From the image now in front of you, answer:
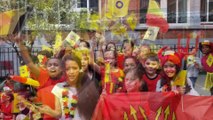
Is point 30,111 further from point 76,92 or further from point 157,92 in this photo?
point 157,92

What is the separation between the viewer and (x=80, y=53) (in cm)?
369

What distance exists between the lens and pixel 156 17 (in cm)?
397

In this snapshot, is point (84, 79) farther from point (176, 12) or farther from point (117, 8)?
point (176, 12)

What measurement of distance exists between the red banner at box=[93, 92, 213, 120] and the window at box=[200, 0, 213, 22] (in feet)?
3.18

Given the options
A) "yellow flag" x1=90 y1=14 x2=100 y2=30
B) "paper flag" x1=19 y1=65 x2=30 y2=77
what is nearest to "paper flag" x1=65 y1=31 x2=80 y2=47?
"yellow flag" x1=90 y1=14 x2=100 y2=30

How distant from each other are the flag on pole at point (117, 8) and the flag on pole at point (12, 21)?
2.80ft

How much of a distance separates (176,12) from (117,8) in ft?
2.10

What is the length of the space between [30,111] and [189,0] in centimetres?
198

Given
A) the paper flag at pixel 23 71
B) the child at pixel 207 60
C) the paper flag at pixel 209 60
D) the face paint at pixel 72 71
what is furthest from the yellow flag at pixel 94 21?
the paper flag at pixel 209 60

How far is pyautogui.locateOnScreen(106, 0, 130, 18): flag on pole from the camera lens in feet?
12.2

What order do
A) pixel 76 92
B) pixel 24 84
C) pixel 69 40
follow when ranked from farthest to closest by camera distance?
pixel 69 40 < pixel 24 84 < pixel 76 92

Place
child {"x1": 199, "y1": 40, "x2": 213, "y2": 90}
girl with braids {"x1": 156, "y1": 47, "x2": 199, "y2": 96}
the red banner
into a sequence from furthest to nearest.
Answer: child {"x1": 199, "y1": 40, "x2": 213, "y2": 90}
girl with braids {"x1": 156, "y1": 47, "x2": 199, "y2": 96}
the red banner

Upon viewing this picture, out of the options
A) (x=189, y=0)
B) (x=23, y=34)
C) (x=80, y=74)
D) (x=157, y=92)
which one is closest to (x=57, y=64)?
(x=80, y=74)

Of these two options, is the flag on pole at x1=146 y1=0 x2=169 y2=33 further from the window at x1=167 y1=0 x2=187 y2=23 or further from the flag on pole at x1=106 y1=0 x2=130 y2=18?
the flag on pole at x1=106 y1=0 x2=130 y2=18
